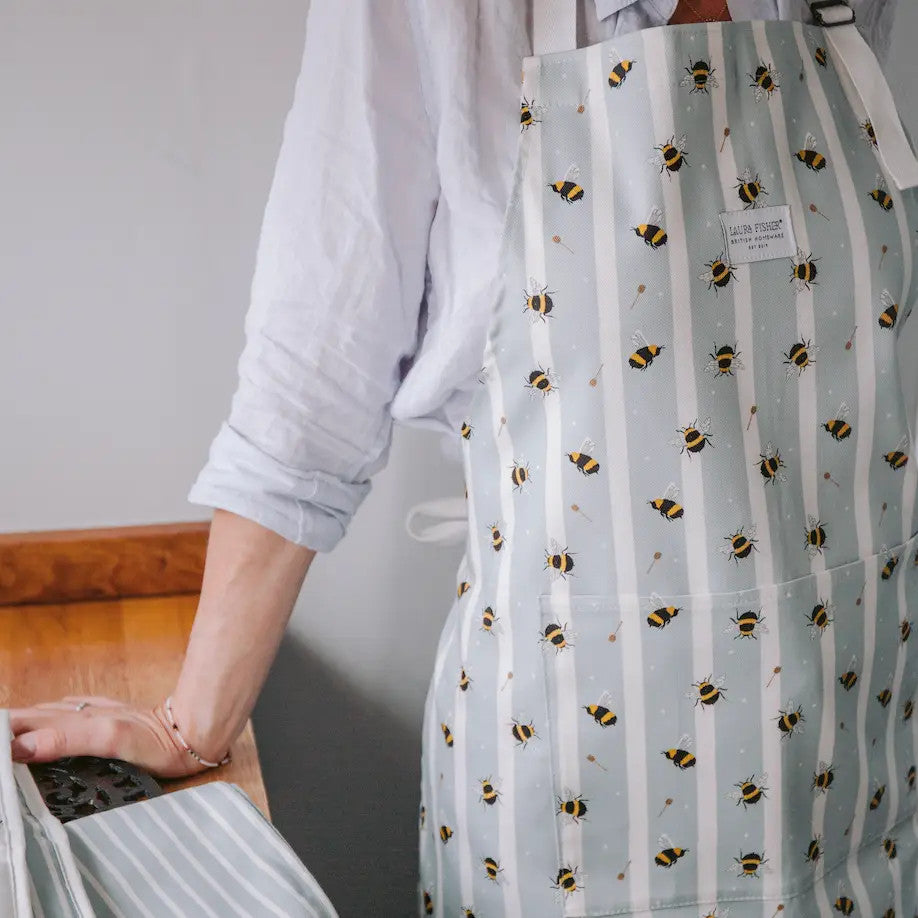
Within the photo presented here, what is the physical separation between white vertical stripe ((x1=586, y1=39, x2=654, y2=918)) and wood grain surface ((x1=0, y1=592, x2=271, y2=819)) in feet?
1.00

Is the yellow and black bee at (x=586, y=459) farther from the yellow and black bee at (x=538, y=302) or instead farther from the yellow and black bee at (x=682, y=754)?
the yellow and black bee at (x=682, y=754)

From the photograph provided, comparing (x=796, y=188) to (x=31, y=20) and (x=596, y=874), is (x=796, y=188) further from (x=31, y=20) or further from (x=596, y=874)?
(x=31, y=20)

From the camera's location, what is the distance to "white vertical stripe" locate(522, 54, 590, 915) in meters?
0.73

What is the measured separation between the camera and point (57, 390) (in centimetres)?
112

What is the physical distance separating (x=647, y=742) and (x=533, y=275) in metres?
0.32

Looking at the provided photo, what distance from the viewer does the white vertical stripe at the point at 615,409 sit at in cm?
73

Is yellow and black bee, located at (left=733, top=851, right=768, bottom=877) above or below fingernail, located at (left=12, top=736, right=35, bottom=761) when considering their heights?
below

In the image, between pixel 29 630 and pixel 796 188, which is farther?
pixel 29 630

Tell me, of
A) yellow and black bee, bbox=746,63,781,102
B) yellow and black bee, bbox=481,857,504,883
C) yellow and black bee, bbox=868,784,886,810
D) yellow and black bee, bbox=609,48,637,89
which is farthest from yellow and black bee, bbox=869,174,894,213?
yellow and black bee, bbox=481,857,504,883

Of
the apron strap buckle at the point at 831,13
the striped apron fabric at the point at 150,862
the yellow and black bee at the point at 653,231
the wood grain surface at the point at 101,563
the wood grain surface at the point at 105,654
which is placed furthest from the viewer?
the wood grain surface at the point at 101,563

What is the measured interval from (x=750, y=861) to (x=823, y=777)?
80mm

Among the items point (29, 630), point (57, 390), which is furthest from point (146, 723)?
point (57, 390)

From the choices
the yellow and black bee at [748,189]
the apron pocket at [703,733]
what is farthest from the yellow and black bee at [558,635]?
the yellow and black bee at [748,189]

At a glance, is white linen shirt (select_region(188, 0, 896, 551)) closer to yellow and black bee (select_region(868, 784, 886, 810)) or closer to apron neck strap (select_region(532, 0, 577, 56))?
apron neck strap (select_region(532, 0, 577, 56))
